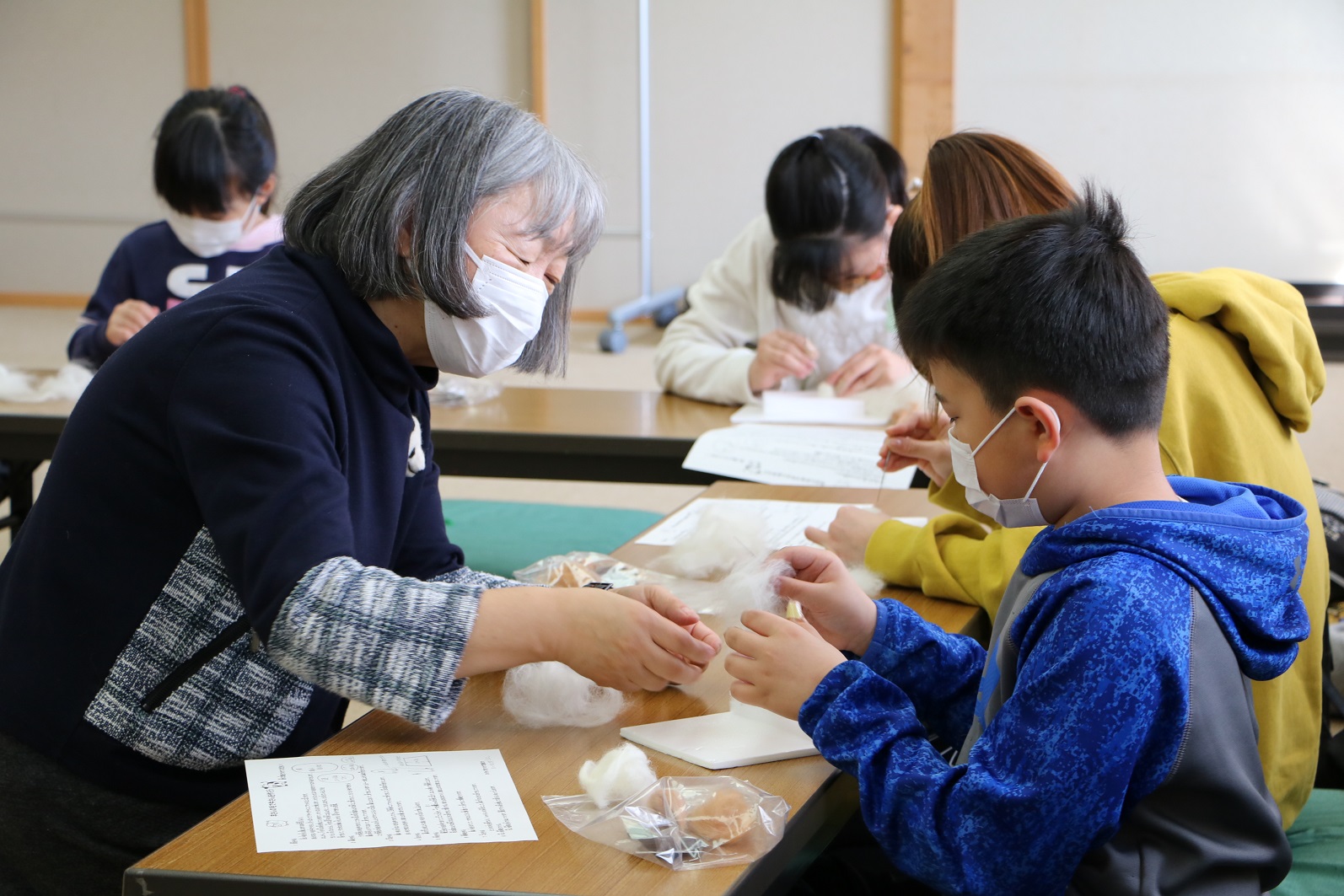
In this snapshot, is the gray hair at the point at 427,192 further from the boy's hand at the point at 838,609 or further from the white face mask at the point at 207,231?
the white face mask at the point at 207,231

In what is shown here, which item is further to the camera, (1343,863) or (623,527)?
(623,527)

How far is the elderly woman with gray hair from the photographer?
927 millimetres

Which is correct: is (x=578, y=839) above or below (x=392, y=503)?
below

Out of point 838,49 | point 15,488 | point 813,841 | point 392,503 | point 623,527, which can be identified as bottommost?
point 623,527

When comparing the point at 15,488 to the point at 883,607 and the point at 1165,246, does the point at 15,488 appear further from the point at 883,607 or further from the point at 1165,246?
the point at 1165,246

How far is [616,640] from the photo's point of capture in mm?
983

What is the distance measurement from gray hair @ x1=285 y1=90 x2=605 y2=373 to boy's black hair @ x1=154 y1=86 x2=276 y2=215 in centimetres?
163

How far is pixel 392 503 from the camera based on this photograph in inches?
48.4

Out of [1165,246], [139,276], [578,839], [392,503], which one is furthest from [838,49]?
[578,839]

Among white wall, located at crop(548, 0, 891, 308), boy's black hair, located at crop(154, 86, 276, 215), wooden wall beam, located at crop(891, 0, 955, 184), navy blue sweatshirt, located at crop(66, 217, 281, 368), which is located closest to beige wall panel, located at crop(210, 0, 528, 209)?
white wall, located at crop(548, 0, 891, 308)

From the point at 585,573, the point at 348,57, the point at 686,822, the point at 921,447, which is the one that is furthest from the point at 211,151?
the point at 348,57

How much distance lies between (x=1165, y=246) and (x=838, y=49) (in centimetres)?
196

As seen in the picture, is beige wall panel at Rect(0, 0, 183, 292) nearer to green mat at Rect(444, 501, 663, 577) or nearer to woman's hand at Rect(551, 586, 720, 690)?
green mat at Rect(444, 501, 663, 577)

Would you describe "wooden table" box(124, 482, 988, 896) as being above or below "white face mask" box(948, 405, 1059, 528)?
below
